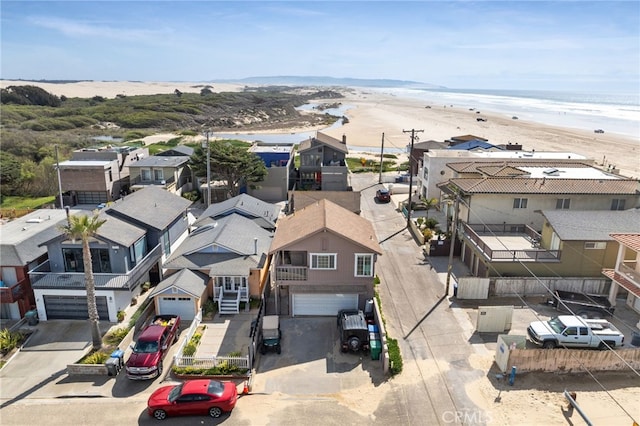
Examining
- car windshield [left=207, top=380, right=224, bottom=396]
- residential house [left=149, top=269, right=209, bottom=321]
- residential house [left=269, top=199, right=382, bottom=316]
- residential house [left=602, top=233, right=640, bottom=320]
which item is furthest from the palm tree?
residential house [left=602, top=233, right=640, bottom=320]

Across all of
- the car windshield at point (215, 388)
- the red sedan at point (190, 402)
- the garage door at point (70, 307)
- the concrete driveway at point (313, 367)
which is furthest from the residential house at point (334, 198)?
the red sedan at point (190, 402)

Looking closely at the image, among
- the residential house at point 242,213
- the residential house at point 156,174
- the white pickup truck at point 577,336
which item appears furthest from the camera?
the residential house at point 156,174

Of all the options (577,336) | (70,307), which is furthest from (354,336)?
(70,307)

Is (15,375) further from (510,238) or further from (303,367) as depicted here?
(510,238)

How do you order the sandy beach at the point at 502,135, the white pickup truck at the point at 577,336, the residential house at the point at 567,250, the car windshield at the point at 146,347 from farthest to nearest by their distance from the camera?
the sandy beach at the point at 502,135
the residential house at the point at 567,250
the white pickup truck at the point at 577,336
the car windshield at the point at 146,347

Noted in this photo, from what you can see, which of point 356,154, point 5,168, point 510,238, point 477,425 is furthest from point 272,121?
point 477,425

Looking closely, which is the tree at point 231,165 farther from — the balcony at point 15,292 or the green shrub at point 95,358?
the green shrub at point 95,358
